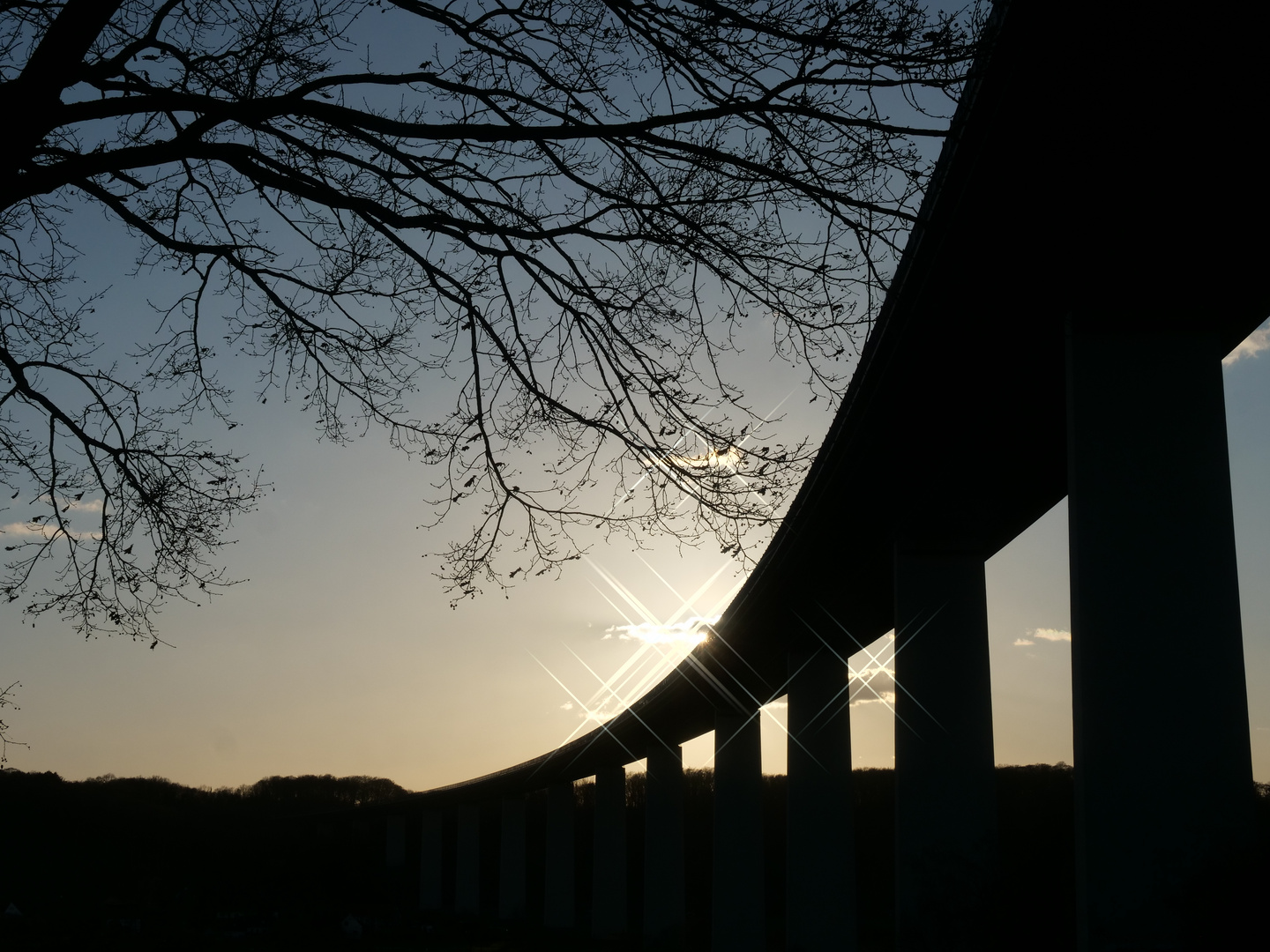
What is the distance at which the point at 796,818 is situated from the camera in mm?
22344

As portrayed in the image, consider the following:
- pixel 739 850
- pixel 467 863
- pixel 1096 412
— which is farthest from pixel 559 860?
pixel 1096 412

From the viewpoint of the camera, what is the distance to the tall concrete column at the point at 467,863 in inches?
2936

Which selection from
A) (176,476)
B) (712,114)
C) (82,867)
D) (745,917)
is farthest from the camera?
(82,867)

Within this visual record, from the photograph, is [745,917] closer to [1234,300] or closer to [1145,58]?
[1234,300]

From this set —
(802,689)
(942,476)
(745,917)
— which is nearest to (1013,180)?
(942,476)

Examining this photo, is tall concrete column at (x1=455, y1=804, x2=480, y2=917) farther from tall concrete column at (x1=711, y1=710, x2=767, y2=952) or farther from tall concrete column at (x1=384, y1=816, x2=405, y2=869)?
tall concrete column at (x1=711, y1=710, x2=767, y2=952)

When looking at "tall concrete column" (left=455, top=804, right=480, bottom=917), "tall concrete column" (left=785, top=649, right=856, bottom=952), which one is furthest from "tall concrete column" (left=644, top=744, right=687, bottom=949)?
"tall concrete column" (left=455, top=804, right=480, bottom=917)

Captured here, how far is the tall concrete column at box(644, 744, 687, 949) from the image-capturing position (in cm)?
3975

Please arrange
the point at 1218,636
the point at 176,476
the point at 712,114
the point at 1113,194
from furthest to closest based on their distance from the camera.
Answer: the point at 176,476
the point at 1218,636
the point at 1113,194
the point at 712,114

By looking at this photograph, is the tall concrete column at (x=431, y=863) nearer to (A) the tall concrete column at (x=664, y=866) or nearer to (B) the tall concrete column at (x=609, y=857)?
(B) the tall concrete column at (x=609, y=857)

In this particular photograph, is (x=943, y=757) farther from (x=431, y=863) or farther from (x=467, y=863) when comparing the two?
(x=431, y=863)

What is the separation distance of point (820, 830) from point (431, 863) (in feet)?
242

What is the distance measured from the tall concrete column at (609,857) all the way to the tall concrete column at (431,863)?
134 feet

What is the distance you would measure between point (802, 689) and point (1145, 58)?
722 inches
